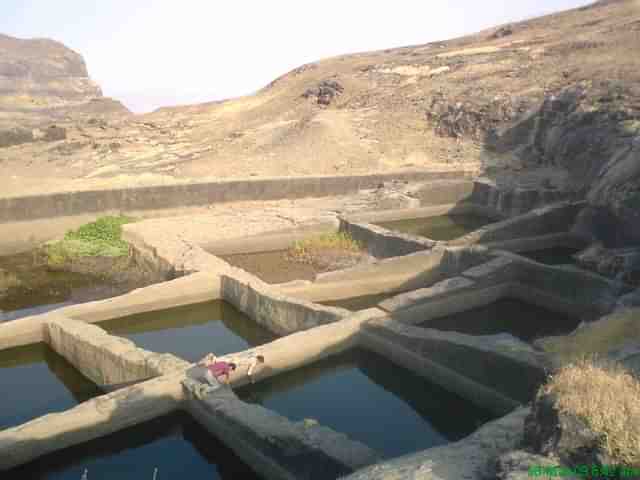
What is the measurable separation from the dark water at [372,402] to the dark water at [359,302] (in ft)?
6.95

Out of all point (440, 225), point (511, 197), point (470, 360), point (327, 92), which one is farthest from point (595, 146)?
point (327, 92)

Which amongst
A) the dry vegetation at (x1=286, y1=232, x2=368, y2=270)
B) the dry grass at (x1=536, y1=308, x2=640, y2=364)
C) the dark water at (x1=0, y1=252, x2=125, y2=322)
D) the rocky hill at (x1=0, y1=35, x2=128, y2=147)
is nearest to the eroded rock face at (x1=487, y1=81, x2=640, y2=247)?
the dry grass at (x1=536, y1=308, x2=640, y2=364)

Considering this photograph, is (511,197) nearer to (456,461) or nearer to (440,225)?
(440,225)

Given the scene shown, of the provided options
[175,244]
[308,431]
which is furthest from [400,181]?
[308,431]

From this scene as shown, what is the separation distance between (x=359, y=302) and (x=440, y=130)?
45.6 feet

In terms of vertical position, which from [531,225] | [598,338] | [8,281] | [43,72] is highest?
[43,72]

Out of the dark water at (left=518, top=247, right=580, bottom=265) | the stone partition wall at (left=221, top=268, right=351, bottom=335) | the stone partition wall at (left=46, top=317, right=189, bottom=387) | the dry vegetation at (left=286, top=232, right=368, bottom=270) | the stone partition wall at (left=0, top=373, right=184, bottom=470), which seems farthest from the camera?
the dark water at (left=518, top=247, right=580, bottom=265)

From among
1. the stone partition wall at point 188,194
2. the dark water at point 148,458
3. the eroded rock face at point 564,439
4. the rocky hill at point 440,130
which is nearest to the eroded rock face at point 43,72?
the rocky hill at point 440,130

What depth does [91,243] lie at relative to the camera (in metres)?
12.8

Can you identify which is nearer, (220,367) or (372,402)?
(220,367)

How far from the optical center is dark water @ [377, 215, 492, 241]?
14742 millimetres

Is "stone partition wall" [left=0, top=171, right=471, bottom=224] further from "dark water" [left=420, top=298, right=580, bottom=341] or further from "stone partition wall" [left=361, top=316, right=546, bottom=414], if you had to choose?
"stone partition wall" [left=361, top=316, right=546, bottom=414]

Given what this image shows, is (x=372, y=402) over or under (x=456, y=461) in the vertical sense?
under

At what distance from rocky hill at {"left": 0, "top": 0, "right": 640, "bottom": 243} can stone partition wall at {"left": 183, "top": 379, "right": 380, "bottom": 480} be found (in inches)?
328
